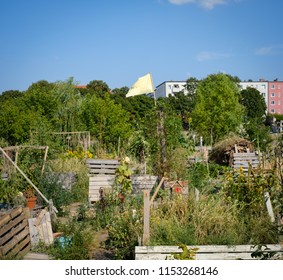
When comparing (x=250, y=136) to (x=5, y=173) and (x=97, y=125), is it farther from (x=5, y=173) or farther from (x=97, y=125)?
(x=5, y=173)

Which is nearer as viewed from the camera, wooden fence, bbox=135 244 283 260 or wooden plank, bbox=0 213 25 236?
wooden fence, bbox=135 244 283 260

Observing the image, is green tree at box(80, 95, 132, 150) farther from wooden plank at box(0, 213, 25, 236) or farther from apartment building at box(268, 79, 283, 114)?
apartment building at box(268, 79, 283, 114)

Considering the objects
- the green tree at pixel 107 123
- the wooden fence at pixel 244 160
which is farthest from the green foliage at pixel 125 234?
the green tree at pixel 107 123

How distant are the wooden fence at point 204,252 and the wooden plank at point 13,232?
141 centimetres

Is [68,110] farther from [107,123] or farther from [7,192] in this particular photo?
[7,192]

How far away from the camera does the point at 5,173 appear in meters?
8.24

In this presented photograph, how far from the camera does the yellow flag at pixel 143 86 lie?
8234 mm

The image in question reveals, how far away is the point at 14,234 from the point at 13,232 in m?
0.05

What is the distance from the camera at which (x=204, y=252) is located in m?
4.42

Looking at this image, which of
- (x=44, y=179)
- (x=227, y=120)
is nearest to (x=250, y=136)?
(x=227, y=120)

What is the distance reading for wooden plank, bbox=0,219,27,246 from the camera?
4.71 meters

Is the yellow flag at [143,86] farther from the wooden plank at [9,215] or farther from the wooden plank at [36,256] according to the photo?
the wooden plank at [36,256]

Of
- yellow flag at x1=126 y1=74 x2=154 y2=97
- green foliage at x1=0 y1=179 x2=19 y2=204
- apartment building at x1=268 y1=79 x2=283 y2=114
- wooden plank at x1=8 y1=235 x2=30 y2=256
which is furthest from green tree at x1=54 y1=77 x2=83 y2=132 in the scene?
apartment building at x1=268 y1=79 x2=283 y2=114

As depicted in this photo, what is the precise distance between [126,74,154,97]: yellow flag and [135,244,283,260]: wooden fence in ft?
13.9
